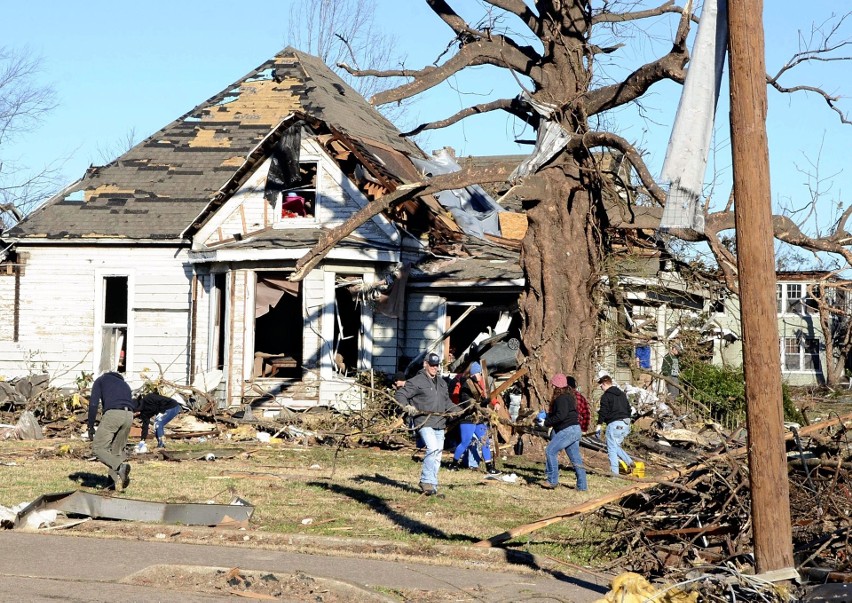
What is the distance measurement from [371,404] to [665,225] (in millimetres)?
12705

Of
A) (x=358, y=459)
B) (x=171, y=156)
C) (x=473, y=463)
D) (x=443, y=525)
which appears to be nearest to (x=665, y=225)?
(x=443, y=525)

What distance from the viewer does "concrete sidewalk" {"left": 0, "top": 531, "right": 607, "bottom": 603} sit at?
8.30 metres

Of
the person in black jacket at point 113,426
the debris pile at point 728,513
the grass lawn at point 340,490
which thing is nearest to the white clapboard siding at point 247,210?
the grass lawn at point 340,490

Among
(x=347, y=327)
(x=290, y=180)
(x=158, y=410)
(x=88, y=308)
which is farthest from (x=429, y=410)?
(x=88, y=308)

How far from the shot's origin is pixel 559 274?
17.6m

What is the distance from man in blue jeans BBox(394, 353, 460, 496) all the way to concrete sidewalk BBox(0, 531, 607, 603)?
3441 mm

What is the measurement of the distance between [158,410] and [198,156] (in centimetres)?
846

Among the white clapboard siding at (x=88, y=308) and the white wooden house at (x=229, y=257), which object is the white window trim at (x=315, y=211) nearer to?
the white wooden house at (x=229, y=257)

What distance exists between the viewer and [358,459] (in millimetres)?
17188

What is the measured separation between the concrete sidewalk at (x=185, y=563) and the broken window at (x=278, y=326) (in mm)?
11559

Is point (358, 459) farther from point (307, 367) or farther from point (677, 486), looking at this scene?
point (677, 486)

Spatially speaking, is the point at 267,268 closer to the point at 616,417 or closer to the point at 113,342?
the point at 113,342

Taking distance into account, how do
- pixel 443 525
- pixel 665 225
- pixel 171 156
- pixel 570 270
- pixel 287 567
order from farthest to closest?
pixel 171 156 < pixel 570 270 < pixel 443 525 < pixel 287 567 < pixel 665 225

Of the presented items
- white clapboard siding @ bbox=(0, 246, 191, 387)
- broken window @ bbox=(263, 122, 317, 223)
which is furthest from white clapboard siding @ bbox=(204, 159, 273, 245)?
white clapboard siding @ bbox=(0, 246, 191, 387)
